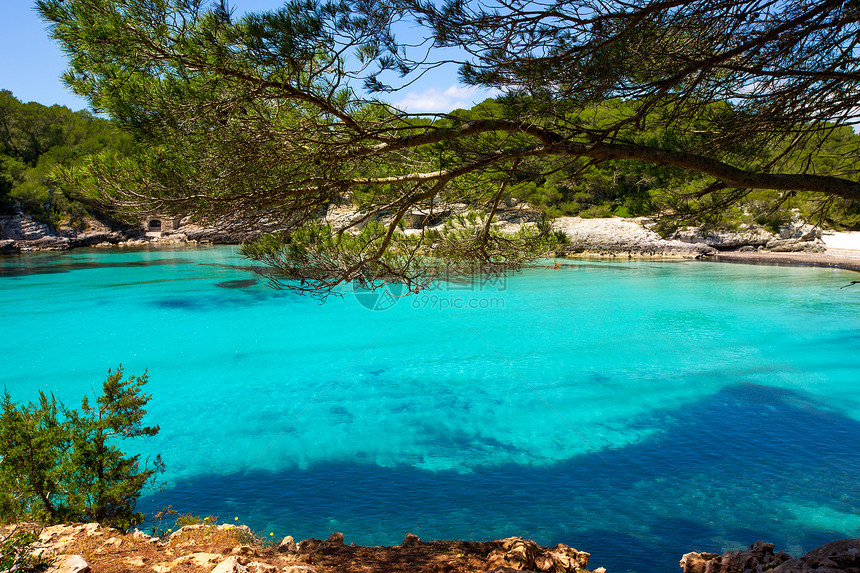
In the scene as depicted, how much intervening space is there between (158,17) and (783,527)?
5546mm

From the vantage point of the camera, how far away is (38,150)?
99.5 feet

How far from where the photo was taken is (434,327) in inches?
447

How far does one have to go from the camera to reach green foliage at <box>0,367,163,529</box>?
296cm

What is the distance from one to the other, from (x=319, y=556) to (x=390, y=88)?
9.05 feet

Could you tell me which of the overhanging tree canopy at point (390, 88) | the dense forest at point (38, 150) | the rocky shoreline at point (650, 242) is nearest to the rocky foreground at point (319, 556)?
the overhanging tree canopy at point (390, 88)

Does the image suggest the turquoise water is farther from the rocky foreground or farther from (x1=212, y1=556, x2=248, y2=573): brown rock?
(x1=212, y1=556, x2=248, y2=573): brown rock

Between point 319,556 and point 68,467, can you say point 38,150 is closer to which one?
point 68,467

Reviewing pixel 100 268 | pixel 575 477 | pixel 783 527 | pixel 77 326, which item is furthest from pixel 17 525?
pixel 100 268

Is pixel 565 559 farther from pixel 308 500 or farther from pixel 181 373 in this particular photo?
pixel 181 373

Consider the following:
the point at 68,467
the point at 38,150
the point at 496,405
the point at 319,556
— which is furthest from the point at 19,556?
the point at 38,150

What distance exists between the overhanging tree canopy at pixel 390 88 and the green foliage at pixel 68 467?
1.42 metres

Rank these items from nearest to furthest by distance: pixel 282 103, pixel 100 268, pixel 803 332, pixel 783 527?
pixel 282 103, pixel 783 527, pixel 803 332, pixel 100 268

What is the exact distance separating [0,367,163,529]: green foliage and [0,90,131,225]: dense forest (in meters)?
25.7

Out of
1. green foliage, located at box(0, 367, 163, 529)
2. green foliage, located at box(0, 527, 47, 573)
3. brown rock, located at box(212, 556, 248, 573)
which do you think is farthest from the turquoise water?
green foliage, located at box(0, 527, 47, 573)
